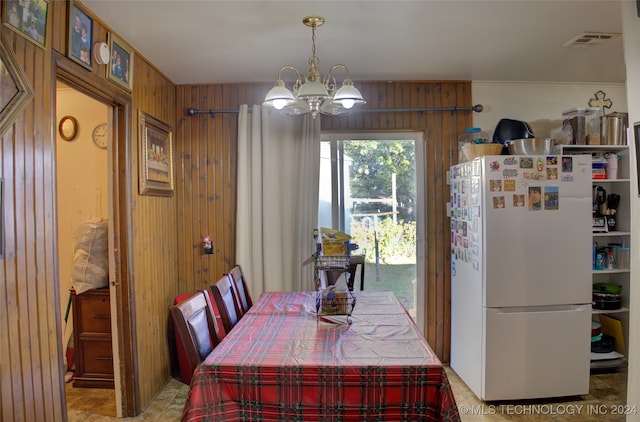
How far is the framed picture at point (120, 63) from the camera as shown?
7.62ft

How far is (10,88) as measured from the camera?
1.55m

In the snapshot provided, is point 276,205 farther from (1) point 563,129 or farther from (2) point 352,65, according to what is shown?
(1) point 563,129

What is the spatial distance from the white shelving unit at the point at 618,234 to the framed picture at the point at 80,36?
10.4 feet

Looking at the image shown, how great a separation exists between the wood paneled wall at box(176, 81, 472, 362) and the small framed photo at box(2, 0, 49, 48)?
1592 mm

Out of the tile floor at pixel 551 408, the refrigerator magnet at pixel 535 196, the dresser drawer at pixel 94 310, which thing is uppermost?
the refrigerator magnet at pixel 535 196

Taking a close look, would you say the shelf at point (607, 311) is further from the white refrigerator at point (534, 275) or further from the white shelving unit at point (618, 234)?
the white refrigerator at point (534, 275)

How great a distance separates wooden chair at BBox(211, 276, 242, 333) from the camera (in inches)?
82.7

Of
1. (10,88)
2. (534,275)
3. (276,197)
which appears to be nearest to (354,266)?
(276,197)

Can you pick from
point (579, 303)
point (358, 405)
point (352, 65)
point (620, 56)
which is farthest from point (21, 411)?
point (620, 56)

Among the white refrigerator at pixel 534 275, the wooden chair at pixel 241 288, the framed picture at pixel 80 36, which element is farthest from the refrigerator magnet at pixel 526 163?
the framed picture at pixel 80 36

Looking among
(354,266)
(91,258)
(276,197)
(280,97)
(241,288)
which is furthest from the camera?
(276,197)

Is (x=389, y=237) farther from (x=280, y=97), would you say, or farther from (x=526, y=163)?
(x=280, y=97)

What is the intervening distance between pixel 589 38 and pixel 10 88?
10.3ft

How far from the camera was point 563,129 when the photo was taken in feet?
A: 10.3
